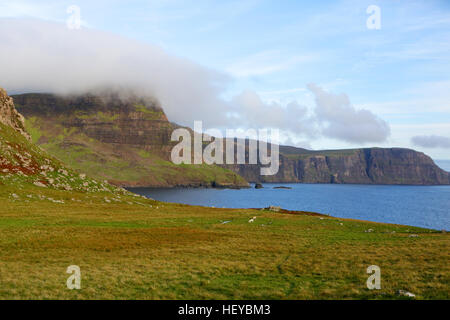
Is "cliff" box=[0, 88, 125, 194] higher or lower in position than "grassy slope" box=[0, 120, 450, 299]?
higher

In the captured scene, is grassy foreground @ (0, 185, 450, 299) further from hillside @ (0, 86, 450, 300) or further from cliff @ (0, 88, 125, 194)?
cliff @ (0, 88, 125, 194)

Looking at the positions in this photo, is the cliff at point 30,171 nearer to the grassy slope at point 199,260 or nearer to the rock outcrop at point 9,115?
the rock outcrop at point 9,115

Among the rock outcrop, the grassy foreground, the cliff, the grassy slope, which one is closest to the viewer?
the grassy foreground

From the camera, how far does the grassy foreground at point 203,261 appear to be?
61.9 ft

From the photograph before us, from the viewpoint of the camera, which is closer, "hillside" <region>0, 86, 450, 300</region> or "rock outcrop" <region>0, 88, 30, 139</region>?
"hillside" <region>0, 86, 450, 300</region>

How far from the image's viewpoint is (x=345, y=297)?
1780cm

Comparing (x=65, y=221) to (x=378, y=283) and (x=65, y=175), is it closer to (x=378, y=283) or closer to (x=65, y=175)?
(x=378, y=283)

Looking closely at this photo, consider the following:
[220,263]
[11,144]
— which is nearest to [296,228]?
[220,263]

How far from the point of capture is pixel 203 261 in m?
26.8

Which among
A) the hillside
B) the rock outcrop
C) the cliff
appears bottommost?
the hillside

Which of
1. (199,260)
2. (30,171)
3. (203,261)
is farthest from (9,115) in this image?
(203,261)

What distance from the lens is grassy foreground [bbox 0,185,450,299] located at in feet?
61.9

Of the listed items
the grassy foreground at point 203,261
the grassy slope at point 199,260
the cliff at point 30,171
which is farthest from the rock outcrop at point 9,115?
the grassy foreground at point 203,261

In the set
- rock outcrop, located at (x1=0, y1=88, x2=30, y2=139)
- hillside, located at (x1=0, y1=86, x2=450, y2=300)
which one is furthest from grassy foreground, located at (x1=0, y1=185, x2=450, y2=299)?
rock outcrop, located at (x1=0, y1=88, x2=30, y2=139)
